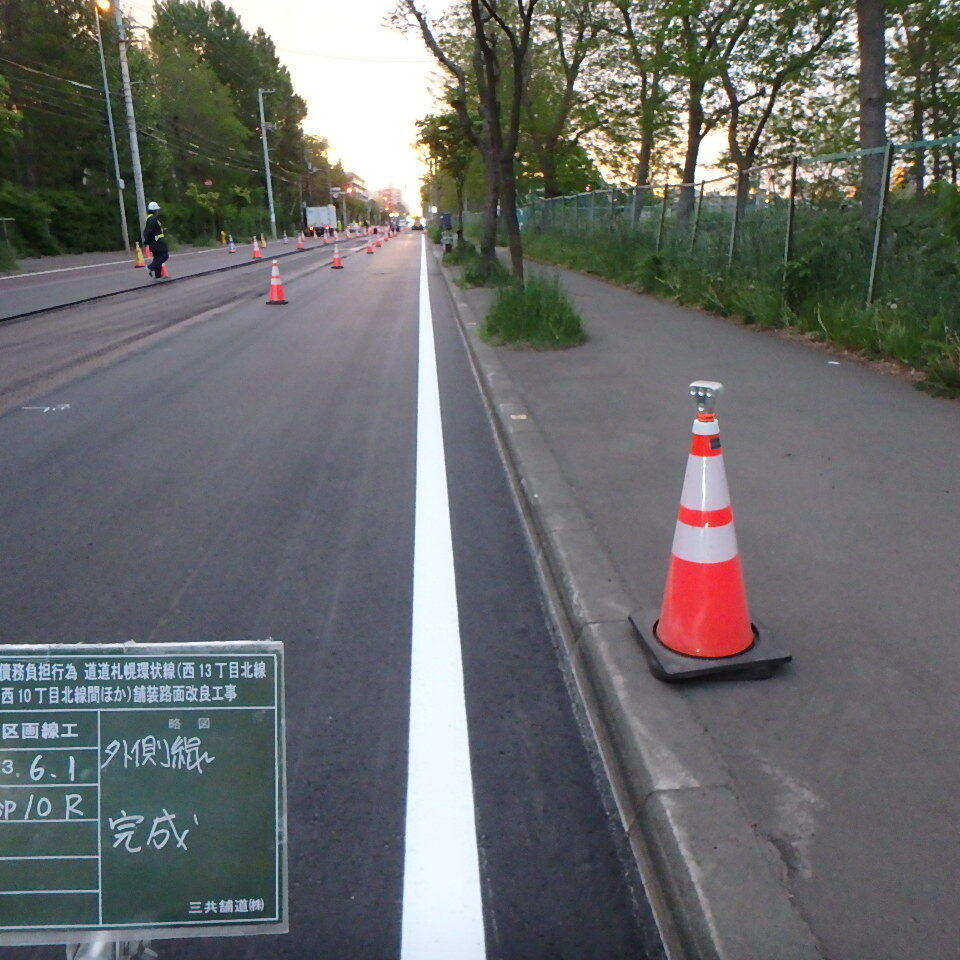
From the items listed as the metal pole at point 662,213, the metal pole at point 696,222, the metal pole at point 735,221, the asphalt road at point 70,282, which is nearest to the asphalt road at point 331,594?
the metal pole at point 735,221

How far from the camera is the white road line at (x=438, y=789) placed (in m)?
2.43

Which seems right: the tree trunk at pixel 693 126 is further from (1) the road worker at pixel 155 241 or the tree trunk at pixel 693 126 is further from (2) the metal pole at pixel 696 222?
(1) the road worker at pixel 155 241

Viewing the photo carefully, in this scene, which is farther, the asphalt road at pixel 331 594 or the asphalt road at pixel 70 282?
the asphalt road at pixel 70 282

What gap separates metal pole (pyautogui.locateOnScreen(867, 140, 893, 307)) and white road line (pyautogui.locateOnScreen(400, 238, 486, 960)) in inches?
287

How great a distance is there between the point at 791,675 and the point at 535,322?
27.8 ft

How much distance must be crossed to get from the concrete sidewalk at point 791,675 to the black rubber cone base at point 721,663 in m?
0.04

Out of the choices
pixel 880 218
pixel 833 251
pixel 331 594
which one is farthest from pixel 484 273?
pixel 331 594

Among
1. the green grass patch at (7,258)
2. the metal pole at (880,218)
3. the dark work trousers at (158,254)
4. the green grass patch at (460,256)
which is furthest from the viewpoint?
the green grass patch at (7,258)

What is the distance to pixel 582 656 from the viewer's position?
377cm

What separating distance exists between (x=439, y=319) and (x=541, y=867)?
14736mm

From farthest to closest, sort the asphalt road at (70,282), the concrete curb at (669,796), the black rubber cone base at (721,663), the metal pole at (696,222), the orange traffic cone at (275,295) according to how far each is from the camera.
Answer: the asphalt road at (70,282) → the orange traffic cone at (275,295) → the metal pole at (696,222) → the black rubber cone base at (721,663) → the concrete curb at (669,796)

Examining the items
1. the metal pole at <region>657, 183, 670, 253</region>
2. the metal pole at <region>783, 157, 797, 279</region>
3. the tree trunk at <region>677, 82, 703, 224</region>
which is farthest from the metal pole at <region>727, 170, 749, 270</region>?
the tree trunk at <region>677, 82, 703, 224</region>

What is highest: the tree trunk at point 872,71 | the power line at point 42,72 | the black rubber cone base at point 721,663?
the power line at point 42,72

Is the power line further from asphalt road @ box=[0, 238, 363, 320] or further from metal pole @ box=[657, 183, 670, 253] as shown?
metal pole @ box=[657, 183, 670, 253]
